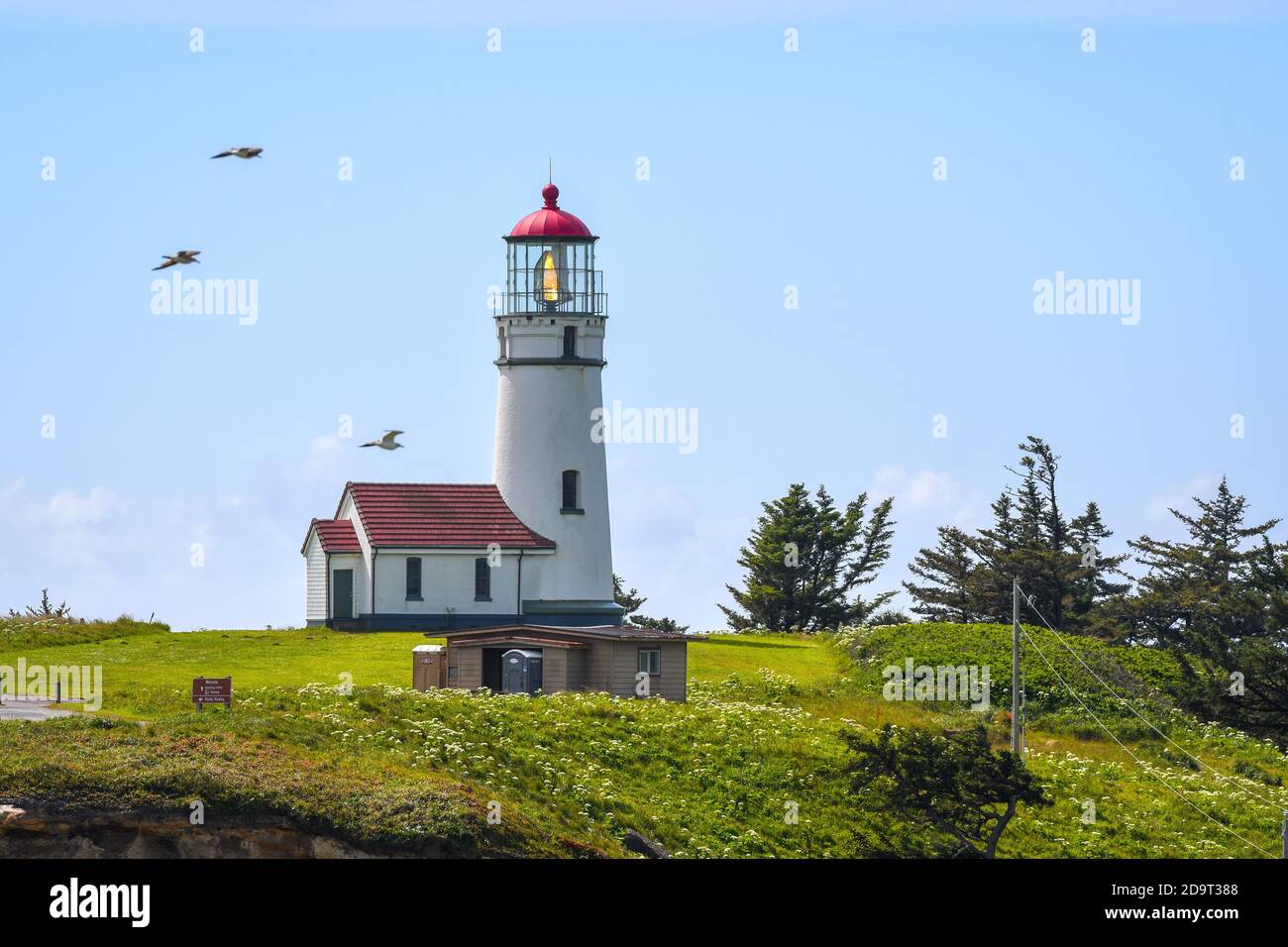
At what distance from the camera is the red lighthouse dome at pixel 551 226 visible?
205 ft

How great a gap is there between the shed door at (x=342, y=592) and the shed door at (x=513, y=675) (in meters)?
13.5

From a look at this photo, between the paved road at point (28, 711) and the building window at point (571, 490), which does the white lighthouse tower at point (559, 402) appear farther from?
the paved road at point (28, 711)

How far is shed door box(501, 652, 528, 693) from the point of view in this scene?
1948 inches

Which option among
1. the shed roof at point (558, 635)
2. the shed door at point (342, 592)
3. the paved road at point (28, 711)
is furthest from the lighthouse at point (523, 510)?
the paved road at point (28, 711)

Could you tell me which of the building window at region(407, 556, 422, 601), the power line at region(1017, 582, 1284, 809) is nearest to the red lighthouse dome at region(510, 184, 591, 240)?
the building window at region(407, 556, 422, 601)

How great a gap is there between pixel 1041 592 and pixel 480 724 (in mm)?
37083

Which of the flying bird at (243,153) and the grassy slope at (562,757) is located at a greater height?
the flying bird at (243,153)

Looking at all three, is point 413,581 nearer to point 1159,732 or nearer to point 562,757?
point 1159,732

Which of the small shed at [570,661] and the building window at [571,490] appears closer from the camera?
the small shed at [570,661]

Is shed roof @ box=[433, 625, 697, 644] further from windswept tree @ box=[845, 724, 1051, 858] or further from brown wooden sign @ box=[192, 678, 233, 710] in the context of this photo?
brown wooden sign @ box=[192, 678, 233, 710]

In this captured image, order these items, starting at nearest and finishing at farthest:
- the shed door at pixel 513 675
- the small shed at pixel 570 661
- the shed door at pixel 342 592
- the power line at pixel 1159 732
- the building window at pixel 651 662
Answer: the power line at pixel 1159 732
the shed door at pixel 513 675
the small shed at pixel 570 661
the building window at pixel 651 662
the shed door at pixel 342 592

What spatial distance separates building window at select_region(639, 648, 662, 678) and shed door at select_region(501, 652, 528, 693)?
8.89ft
